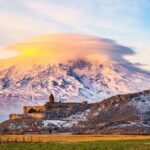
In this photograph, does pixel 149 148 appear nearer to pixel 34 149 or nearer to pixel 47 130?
pixel 34 149

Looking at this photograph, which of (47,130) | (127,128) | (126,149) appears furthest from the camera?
(47,130)

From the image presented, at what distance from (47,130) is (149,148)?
383ft

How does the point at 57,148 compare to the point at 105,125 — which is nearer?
the point at 57,148

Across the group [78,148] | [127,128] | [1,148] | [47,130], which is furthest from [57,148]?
[47,130]

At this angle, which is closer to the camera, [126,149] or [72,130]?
[126,149]

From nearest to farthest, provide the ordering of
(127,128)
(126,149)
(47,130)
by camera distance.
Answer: (126,149)
(127,128)
(47,130)

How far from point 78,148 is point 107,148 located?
14.8ft

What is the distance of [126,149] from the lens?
8362cm

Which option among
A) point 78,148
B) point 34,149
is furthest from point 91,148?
point 34,149

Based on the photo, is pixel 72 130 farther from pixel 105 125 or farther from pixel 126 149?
pixel 126 149

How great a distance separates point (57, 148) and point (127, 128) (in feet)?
324

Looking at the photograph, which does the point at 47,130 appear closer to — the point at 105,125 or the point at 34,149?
the point at 105,125

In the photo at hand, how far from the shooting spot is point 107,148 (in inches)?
3401

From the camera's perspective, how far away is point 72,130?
655ft
